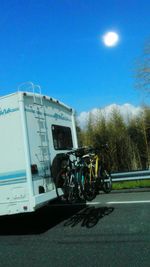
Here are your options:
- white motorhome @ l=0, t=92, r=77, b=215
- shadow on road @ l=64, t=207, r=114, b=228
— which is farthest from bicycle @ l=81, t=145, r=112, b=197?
white motorhome @ l=0, t=92, r=77, b=215

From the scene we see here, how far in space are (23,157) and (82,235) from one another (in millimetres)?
1893

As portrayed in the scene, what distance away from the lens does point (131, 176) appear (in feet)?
37.2

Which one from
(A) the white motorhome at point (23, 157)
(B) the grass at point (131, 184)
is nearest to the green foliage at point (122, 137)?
(B) the grass at point (131, 184)

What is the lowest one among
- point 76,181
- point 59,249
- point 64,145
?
point 59,249

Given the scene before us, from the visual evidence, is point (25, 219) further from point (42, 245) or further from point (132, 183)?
point (132, 183)

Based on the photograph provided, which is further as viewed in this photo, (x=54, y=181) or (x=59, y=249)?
(x=54, y=181)

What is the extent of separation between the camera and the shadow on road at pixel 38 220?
727 centimetres

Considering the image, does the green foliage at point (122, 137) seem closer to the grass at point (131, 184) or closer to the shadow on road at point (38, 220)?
the grass at point (131, 184)

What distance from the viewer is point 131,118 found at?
1744 centimetres

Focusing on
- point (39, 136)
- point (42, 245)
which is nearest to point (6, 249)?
point (42, 245)

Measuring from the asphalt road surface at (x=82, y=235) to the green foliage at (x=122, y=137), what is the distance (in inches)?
277

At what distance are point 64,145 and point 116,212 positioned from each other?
2087 millimetres

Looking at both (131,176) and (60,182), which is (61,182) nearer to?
(60,182)

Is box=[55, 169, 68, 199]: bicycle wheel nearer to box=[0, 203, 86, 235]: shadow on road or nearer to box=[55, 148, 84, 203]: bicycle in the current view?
box=[55, 148, 84, 203]: bicycle
